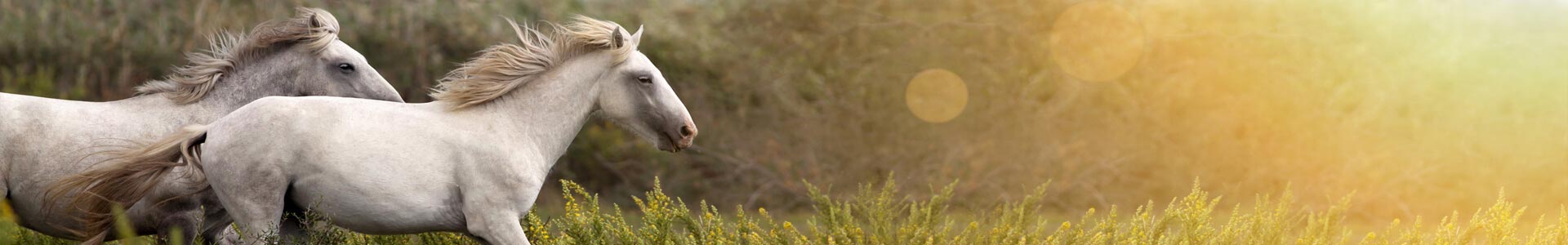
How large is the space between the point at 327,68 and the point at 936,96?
5.02m

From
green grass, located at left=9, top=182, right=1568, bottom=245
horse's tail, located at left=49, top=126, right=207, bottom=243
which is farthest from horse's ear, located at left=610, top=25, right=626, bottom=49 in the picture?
horse's tail, located at left=49, top=126, right=207, bottom=243

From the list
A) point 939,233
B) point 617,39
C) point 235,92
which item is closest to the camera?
point 617,39

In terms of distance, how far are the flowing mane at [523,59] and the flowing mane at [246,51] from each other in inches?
30.5

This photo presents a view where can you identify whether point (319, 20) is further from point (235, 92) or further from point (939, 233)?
point (939, 233)

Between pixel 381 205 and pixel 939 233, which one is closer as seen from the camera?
pixel 381 205

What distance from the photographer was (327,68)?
4180 millimetres

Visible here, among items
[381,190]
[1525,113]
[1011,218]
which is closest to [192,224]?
[381,190]

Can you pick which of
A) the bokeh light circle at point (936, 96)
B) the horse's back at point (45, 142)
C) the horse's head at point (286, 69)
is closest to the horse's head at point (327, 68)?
the horse's head at point (286, 69)

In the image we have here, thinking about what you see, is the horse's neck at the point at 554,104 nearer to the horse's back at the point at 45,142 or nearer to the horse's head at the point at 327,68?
the horse's head at the point at 327,68

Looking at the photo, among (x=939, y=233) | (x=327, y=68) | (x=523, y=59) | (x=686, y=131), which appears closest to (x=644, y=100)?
(x=686, y=131)

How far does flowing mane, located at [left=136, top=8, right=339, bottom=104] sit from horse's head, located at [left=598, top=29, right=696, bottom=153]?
115cm

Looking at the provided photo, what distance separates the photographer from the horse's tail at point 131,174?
11.4ft

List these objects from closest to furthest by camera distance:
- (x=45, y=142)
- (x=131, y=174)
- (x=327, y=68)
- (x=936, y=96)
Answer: (x=131, y=174)
(x=45, y=142)
(x=327, y=68)
(x=936, y=96)

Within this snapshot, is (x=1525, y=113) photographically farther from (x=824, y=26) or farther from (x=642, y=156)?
(x=642, y=156)
